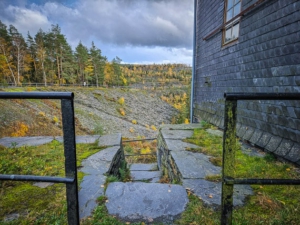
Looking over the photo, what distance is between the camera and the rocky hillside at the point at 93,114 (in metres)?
11.3

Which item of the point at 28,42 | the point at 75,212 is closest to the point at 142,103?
the point at 28,42

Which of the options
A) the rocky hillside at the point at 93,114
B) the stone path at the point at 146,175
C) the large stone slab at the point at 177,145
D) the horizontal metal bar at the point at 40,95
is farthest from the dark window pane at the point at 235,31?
the rocky hillside at the point at 93,114

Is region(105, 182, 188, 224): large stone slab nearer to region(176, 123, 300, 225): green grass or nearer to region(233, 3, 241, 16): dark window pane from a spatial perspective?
region(176, 123, 300, 225): green grass

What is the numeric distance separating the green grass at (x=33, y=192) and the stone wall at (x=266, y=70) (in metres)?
3.01

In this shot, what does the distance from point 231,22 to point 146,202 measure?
451cm

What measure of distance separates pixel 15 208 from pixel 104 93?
87.4 ft

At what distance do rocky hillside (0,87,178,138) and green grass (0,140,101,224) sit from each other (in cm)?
561

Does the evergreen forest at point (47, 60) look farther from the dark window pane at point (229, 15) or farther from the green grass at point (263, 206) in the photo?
the green grass at point (263, 206)

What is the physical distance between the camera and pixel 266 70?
3090mm

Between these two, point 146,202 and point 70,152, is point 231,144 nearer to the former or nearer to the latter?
point 70,152

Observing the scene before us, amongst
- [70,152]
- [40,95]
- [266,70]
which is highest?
[266,70]

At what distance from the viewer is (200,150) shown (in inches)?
124

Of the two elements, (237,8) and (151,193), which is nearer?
(151,193)

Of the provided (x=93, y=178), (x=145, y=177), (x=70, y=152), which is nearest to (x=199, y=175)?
(x=93, y=178)
